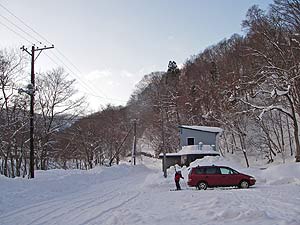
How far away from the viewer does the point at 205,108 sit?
7306cm

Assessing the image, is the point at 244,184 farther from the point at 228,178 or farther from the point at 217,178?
the point at 217,178

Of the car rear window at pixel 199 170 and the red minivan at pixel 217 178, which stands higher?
the car rear window at pixel 199 170

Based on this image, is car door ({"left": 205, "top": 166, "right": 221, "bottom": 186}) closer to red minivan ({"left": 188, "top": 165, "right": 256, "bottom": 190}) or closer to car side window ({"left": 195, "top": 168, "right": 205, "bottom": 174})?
red minivan ({"left": 188, "top": 165, "right": 256, "bottom": 190})

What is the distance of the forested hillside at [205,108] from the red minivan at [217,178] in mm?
10985

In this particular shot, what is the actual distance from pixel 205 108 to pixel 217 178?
48.4m

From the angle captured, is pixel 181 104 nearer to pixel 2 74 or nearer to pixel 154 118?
pixel 154 118

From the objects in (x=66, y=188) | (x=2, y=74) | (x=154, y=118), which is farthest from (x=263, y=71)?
(x=154, y=118)

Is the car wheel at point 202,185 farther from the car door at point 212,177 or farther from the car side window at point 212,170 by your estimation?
the car side window at point 212,170

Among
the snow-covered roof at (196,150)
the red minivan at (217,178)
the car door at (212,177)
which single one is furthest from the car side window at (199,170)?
the snow-covered roof at (196,150)

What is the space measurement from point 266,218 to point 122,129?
6677cm

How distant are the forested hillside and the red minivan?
10985 mm

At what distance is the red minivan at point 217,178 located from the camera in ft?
82.1

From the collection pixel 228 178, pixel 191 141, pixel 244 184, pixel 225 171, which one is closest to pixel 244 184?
pixel 244 184

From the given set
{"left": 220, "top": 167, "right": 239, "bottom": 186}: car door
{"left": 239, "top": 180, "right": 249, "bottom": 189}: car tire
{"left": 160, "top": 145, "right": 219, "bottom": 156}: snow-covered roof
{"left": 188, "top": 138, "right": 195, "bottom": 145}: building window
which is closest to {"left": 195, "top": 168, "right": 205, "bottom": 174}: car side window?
{"left": 220, "top": 167, "right": 239, "bottom": 186}: car door
